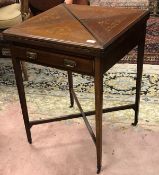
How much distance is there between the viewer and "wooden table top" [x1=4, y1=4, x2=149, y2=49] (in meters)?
1.33

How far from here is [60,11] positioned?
67.9 inches

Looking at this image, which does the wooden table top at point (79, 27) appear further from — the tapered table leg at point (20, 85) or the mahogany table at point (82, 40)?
the tapered table leg at point (20, 85)

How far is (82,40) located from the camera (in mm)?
1320

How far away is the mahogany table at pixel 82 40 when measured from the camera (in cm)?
131

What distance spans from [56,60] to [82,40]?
0.17m

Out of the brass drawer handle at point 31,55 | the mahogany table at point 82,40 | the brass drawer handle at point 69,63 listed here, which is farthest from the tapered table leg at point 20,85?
the brass drawer handle at point 69,63

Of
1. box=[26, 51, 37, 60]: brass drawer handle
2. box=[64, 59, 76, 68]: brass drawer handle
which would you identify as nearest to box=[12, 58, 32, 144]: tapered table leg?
box=[26, 51, 37, 60]: brass drawer handle

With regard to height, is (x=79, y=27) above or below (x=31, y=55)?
above

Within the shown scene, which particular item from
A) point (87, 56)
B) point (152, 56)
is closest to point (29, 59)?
point (87, 56)

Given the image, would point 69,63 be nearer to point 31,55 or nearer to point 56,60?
point 56,60

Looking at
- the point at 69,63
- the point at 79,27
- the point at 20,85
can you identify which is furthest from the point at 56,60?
the point at 20,85

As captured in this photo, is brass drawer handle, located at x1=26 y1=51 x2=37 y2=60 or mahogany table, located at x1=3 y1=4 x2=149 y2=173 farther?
brass drawer handle, located at x1=26 y1=51 x2=37 y2=60

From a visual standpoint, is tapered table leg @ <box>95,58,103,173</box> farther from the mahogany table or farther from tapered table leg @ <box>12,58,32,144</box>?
tapered table leg @ <box>12,58,32,144</box>

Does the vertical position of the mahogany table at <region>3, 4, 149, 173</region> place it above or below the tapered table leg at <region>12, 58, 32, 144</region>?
above
